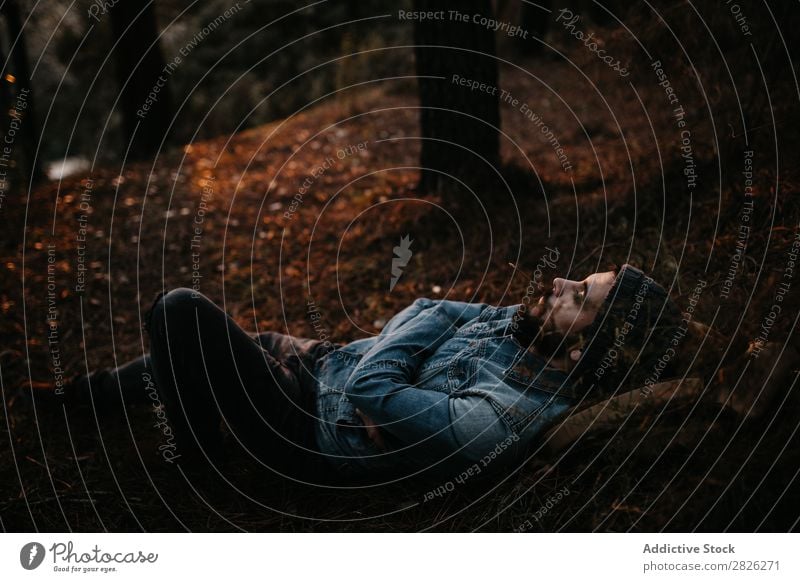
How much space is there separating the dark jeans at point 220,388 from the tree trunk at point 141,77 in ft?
16.8

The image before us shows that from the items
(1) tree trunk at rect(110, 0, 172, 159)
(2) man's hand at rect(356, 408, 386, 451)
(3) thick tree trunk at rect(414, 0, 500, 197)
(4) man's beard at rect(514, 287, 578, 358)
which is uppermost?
(1) tree trunk at rect(110, 0, 172, 159)

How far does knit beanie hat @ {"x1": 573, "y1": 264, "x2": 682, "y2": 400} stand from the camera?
212 centimetres

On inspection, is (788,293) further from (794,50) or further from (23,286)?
(23,286)

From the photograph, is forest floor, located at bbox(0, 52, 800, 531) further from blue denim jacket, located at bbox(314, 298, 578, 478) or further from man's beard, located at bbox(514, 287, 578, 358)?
man's beard, located at bbox(514, 287, 578, 358)

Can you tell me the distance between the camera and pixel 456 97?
13.6 ft

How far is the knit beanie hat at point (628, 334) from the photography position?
2125 mm

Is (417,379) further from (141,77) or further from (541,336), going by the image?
(141,77)

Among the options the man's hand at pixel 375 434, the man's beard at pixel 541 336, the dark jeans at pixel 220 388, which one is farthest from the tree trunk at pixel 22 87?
the man's beard at pixel 541 336

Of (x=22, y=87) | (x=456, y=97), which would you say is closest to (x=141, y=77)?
(x=22, y=87)

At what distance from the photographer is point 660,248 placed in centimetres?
322

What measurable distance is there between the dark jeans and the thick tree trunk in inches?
90.4

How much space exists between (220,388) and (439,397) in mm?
880

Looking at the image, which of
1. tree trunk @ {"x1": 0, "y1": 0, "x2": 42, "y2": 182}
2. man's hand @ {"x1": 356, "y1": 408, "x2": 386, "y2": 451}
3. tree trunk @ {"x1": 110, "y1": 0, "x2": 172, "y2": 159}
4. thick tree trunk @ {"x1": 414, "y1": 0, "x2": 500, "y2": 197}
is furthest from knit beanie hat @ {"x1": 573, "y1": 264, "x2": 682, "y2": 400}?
tree trunk @ {"x1": 110, "y1": 0, "x2": 172, "y2": 159}

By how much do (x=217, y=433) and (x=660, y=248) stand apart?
2416 millimetres
